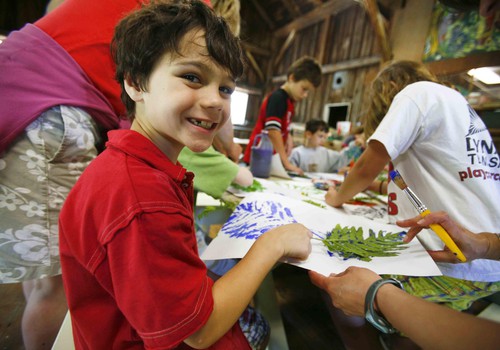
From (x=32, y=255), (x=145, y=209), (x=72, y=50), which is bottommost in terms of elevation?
(x=32, y=255)

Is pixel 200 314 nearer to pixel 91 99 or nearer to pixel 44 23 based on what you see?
pixel 91 99

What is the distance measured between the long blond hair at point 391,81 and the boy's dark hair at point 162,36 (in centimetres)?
67

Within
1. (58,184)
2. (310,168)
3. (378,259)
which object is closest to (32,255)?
(58,184)

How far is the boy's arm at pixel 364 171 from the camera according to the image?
796 millimetres

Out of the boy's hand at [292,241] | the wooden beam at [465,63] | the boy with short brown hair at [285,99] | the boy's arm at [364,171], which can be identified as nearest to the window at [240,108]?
the wooden beam at [465,63]

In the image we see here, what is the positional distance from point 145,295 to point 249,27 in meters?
9.08

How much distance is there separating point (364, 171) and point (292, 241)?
18.4 inches

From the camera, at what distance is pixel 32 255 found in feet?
2.13

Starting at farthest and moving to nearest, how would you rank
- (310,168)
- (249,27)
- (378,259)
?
(249,27) → (310,168) → (378,259)

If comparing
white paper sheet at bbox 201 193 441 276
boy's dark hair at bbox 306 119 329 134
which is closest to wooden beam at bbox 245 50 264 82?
boy's dark hair at bbox 306 119 329 134

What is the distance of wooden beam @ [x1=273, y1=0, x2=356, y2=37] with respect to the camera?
5.82 metres

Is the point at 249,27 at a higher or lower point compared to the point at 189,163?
higher

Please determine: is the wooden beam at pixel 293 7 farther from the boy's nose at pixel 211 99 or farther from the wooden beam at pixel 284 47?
the boy's nose at pixel 211 99

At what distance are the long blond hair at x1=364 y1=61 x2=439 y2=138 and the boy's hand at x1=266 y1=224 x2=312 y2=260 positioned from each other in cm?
68
